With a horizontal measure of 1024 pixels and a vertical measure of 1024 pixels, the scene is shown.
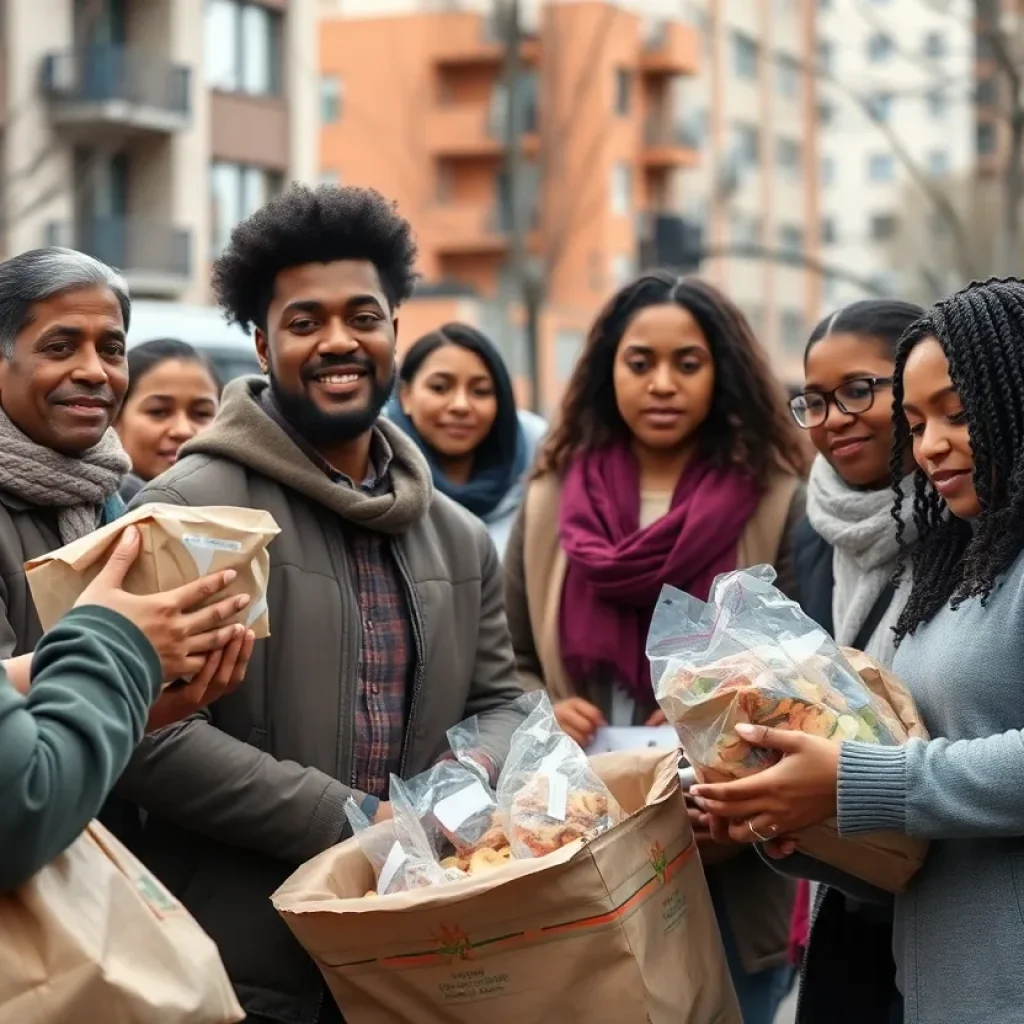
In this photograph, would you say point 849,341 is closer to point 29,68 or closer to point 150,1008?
point 150,1008

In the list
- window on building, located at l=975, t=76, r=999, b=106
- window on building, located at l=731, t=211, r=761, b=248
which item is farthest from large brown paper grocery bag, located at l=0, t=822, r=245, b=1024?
window on building, located at l=731, t=211, r=761, b=248

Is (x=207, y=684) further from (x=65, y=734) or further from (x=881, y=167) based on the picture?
(x=881, y=167)

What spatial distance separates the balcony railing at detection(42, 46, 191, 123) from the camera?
97.8 ft

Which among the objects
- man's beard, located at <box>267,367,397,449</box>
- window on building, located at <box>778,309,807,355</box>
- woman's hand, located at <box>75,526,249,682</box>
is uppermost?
window on building, located at <box>778,309,807,355</box>

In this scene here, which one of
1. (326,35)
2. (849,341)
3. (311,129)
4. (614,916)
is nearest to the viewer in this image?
(614,916)

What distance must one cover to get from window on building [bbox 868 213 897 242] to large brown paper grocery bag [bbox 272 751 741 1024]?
62132mm

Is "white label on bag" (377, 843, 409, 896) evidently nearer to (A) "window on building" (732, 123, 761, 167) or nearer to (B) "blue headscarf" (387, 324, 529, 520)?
(B) "blue headscarf" (387, 324, 529, 520)

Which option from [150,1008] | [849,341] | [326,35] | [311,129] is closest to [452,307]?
[311,129]

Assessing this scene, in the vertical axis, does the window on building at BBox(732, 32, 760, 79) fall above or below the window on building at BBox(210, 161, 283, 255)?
above

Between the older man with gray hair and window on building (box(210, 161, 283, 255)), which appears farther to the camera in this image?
window on building (box(210, 161, 283, 255))

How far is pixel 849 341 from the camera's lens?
4.56 meters

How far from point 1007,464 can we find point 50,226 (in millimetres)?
27026

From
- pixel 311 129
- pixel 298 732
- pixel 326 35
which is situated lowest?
pixel 298 732

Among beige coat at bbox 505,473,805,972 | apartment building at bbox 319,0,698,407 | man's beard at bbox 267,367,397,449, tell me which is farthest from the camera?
apartment building at bbox 319,0,698,407
